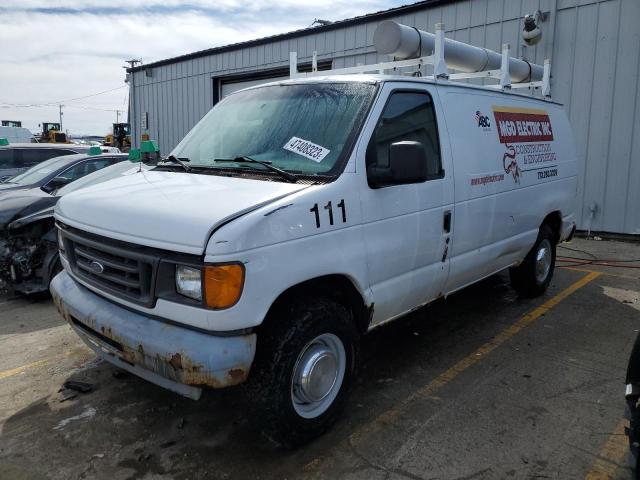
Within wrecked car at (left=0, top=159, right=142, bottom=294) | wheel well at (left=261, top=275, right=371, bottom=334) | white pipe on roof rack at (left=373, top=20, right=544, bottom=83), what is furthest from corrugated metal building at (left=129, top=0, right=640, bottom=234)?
wrecked car at (left=0, top=159, right=142, bottom=294)

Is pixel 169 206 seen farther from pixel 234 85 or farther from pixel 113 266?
pixel 234 85

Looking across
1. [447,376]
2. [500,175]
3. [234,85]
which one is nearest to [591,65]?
[500,175]

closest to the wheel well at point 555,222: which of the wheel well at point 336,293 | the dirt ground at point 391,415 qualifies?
the dirt ground at point 391,415

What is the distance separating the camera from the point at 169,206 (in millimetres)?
2805

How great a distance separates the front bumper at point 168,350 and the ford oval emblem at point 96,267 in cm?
19

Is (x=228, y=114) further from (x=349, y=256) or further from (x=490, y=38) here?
(x=490, y=38)

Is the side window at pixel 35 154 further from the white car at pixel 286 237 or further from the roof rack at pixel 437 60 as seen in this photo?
the white car at pixel 286 237

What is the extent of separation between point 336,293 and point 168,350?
1061 mm

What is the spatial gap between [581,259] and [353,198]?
20.5 feet

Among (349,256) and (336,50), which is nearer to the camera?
(349,256)

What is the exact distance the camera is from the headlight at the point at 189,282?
258cm

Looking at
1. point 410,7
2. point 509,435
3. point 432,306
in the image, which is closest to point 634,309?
point 432,306

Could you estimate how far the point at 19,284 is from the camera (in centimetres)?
585

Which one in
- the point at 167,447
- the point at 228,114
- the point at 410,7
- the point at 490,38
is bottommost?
the point at 167,447
